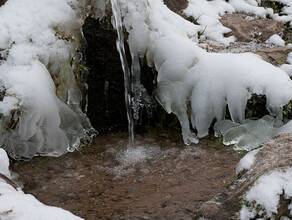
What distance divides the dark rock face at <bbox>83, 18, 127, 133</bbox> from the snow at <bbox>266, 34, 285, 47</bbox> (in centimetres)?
169

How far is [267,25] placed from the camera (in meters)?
4.91

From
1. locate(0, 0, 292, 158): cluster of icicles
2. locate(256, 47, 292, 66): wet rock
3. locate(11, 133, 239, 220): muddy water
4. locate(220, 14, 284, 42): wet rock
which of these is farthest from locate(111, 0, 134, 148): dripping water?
locate(220, 14, 284, 42): wet rock

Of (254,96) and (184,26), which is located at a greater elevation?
(184,26)

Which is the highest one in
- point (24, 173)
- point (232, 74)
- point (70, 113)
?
point (232, 74)

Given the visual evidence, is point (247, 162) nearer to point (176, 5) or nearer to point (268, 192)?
point (268, 192)

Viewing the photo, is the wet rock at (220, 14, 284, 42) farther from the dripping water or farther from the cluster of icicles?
the dripping water

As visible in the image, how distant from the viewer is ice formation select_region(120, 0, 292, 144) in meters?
3.60

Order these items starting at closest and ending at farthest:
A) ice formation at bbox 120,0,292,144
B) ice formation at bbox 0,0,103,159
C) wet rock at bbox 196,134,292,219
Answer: wet rock at bbox 196,134,292,219 → ice formation at bbox 0,0,103,159 → ice formation at bbox 120,0,292,144

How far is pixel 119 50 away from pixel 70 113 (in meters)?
0.66

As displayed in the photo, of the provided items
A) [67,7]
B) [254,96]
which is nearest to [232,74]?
[254,96]

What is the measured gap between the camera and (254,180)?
1.98m

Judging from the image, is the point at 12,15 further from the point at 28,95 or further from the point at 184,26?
the point at 184,26

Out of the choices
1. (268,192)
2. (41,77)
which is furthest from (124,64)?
(268,192)

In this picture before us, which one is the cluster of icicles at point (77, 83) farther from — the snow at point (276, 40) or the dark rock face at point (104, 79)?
the snow at point (276, 40)
